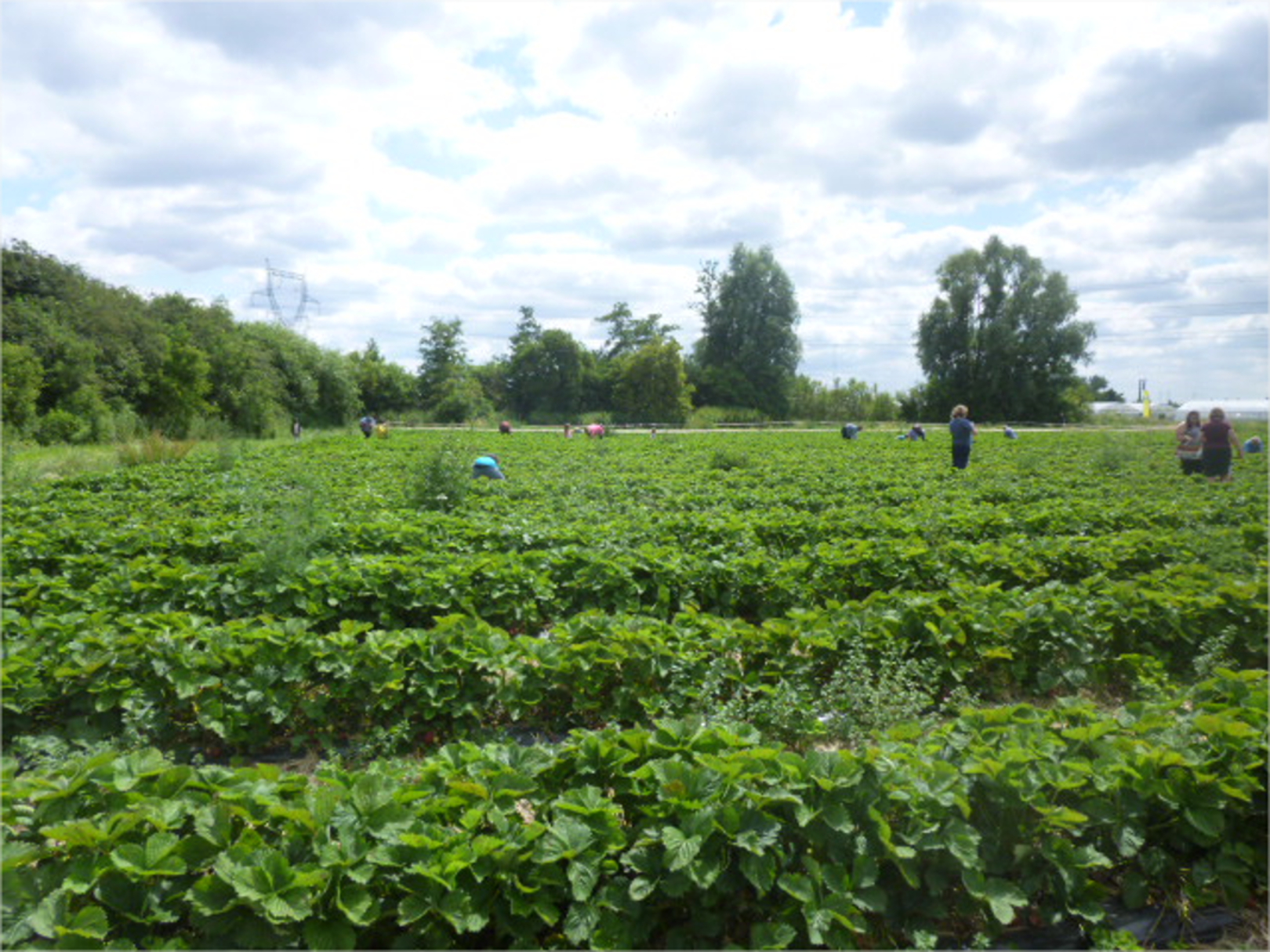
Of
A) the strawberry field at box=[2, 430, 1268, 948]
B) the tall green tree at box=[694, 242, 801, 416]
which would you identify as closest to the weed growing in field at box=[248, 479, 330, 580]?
the strawberry field at box=[2, 430, 1268, 948]

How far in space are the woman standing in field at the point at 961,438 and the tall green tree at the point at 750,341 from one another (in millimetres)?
30173

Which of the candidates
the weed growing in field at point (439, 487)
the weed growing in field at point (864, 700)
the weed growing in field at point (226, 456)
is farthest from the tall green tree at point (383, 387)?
the weed growing in field at point (864, 700)

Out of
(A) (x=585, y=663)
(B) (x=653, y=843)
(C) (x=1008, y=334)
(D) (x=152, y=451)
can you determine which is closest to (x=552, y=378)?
(D) (x=152, y=451)

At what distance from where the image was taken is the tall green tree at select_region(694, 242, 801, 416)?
4831 cm

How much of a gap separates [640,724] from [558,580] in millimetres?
2621

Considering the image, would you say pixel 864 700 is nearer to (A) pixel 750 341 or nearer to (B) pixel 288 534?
(B) pixel 288 534

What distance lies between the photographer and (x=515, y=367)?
195 feet

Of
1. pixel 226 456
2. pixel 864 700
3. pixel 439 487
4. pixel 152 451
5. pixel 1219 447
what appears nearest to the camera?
pixel 1219 447

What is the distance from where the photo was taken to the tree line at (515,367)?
8.08 meters

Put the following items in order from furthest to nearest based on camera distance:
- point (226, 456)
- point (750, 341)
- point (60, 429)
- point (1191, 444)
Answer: point (750, 341) → point (226, 456) → point (60, 429) → point (1191, 444)

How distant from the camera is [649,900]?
2.99m

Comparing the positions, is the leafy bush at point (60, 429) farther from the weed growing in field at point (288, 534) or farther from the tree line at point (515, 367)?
the weed growing in field at point (288, 534)

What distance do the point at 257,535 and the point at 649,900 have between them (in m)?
6.25

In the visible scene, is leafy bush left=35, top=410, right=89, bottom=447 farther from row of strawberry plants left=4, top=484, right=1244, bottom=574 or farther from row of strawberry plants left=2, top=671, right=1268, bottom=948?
row of strawberry plants left=2, top=671, right=1268, bottom=948
